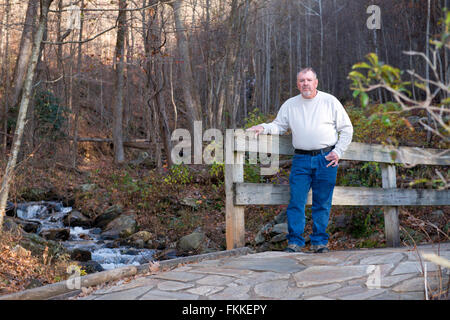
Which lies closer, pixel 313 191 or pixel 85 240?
pixel 313 191

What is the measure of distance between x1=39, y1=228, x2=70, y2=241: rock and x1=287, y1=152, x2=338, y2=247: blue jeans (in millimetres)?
7615

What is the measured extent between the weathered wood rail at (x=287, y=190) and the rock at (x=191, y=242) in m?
4.48

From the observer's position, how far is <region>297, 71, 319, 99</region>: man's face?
5367 millimetres

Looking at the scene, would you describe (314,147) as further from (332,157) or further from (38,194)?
(38,194)

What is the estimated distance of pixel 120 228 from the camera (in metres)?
12.1

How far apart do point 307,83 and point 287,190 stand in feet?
4.35

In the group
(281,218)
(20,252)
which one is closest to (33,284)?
(20,252)

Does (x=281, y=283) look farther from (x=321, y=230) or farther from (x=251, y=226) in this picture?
(x=251, y=226)

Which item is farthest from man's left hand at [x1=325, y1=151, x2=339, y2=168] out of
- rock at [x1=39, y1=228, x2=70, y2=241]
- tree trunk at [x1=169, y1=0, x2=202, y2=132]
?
tree trunk at [x1=169, y1=0, x2=202, y2=132]

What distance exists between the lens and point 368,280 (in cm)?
368

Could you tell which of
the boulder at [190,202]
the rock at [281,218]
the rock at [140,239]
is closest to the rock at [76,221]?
the rock at [140,239]

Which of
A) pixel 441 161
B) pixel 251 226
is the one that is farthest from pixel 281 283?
pixel 251 226

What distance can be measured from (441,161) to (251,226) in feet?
16.8

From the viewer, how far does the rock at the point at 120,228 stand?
11.8m
